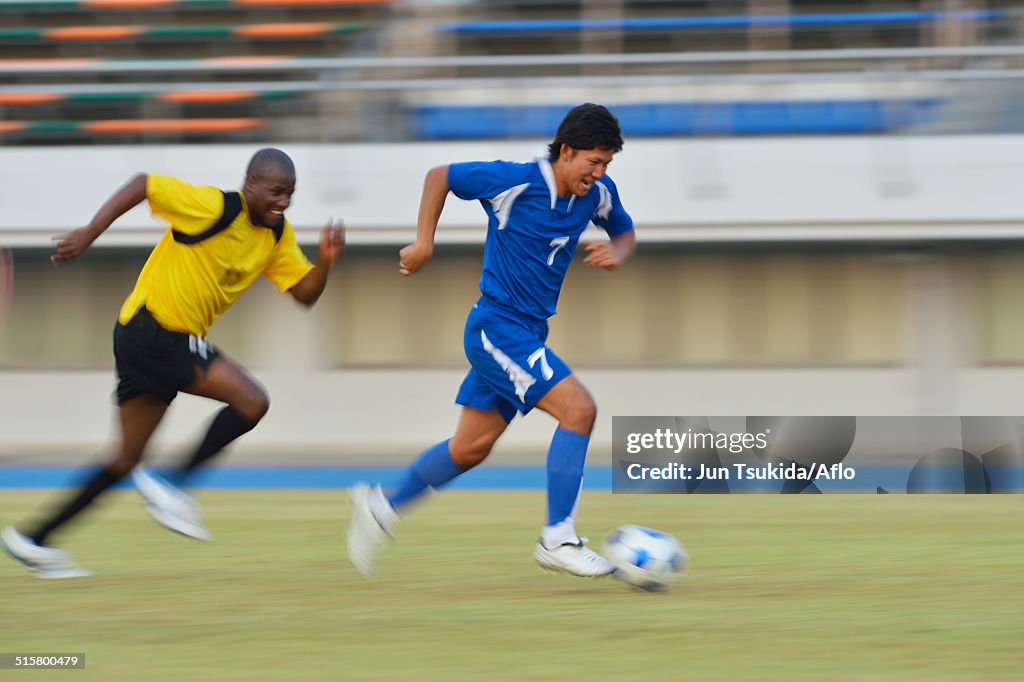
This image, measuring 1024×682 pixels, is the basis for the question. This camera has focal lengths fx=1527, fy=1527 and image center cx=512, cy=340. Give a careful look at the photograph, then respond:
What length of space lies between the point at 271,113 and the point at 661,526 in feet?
38.7

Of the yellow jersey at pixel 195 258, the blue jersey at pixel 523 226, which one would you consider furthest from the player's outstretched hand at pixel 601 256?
the yellow jersey at pixel 195 258

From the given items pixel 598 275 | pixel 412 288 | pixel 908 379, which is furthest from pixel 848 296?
pixel 412 288

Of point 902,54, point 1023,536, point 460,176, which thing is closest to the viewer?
point 460,176

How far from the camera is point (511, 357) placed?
5992mm

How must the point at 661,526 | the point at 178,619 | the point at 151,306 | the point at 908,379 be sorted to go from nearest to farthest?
Result: 1. the point at 178,619
2. the point at 151,306
3. the point at 661,526
4. the point at 908,379

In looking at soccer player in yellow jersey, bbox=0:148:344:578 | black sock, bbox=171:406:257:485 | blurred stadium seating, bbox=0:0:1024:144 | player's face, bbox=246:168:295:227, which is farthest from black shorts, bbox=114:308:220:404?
blurred stadium seating, bbox=0:0:1024:144

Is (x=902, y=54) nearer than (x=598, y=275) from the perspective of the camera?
Yes

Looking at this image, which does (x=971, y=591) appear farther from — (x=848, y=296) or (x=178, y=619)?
(x=848, y=296)

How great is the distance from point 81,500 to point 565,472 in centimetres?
208

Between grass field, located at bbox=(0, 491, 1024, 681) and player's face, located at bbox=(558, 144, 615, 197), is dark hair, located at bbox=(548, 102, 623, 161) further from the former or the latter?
grass field, located at bbox=(0, 491, 1024, 681)

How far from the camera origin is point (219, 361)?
6836 millimetres

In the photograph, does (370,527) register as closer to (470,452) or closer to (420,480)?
(420,480)

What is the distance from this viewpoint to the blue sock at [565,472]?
5949mm

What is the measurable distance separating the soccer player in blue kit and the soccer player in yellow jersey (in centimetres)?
69
